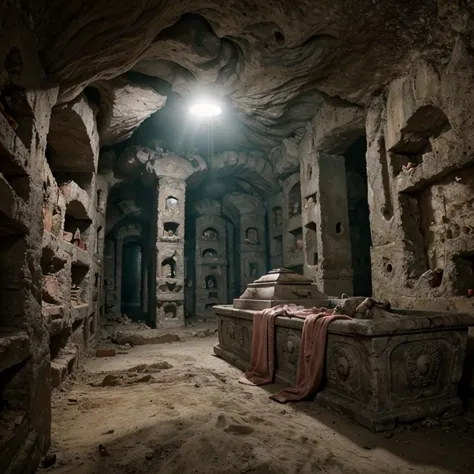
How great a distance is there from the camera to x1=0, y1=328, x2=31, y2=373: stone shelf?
212 centimetres

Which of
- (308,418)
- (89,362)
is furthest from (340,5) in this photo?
(89,362)

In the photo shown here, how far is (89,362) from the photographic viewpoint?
6281mm

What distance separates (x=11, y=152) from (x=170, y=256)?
8.70 meters

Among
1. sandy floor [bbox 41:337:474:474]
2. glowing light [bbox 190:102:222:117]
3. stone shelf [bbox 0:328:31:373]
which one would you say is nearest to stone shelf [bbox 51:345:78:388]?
sandy floor [bbox 41:337:474:474]

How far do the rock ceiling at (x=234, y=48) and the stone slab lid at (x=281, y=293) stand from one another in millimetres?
3798

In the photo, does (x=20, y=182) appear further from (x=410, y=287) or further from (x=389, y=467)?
(x=410, y=287)

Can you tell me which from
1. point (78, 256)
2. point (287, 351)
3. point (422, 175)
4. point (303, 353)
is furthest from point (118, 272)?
point (422, 175)

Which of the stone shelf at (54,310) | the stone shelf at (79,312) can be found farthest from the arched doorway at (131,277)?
the stone shelf at (54,310)

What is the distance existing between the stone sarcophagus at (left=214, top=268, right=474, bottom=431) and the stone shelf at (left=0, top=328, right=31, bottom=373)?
270 cm

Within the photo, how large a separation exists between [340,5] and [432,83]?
5.68 ft

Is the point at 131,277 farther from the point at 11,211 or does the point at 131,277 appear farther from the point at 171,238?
the point at 11,211

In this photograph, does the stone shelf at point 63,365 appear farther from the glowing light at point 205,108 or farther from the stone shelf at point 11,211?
the glowing light at point 205,108

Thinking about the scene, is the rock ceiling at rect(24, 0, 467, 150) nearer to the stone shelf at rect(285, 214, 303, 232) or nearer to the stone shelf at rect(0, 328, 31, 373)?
the stone shelf at rect(0, 328, 31, 373)

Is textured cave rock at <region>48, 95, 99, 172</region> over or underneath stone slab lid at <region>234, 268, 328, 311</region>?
over
